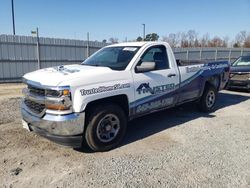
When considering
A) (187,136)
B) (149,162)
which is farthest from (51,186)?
(187,136)

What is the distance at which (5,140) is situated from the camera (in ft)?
15.8

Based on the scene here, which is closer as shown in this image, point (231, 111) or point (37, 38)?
point (231, 111)

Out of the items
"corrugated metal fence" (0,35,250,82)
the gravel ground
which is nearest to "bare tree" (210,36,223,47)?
"corrugated metal fence" (0,35,250,82)

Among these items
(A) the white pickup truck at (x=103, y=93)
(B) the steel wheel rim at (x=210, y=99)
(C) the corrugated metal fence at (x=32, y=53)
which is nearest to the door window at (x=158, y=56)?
(A) the white pickup truck at (x=103, y=93)

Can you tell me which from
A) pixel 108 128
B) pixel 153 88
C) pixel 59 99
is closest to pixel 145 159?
pixel 108 128

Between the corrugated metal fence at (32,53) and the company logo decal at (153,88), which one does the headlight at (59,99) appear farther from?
the corrugated metal fence at (32,53)

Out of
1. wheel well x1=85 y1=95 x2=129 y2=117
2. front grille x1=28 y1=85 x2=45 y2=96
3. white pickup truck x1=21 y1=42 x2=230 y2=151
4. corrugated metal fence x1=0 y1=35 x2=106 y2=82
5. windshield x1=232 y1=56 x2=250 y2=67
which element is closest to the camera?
white pickup truck x1=21 y1=42 x2=230 y2=151

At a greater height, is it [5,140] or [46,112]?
[46,112]

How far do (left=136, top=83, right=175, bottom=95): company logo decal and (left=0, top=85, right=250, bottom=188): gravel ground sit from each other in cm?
90

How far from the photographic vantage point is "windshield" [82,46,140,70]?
15.9 feet

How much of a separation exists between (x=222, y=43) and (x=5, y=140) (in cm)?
5157

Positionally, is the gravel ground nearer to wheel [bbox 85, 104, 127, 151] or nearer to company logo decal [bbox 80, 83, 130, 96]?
wheel [bbox 85, 104, 127, 151]

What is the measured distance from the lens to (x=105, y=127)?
441cm

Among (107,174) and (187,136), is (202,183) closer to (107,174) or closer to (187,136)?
(107,174)
